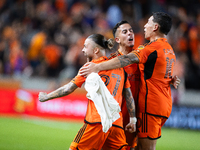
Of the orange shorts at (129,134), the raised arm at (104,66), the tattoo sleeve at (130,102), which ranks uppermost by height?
the raised arm at (104,66)

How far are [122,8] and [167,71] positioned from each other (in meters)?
10.3

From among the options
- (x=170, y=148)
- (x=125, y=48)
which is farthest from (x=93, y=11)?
(x=125, y=48)

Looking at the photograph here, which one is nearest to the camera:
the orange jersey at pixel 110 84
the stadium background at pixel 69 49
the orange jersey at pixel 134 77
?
the orange jersey at pixel 110 84

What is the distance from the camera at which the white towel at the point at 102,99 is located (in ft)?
13.2

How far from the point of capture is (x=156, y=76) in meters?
4.68

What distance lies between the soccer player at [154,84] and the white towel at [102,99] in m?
0.72

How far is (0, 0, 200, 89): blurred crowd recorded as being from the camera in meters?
12.7

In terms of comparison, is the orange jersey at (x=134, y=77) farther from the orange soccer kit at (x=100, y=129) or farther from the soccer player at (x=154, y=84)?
the orange soccer kit at (x=100, y=129)

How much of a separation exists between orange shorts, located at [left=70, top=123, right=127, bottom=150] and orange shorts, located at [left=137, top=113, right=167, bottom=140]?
1.95 ft

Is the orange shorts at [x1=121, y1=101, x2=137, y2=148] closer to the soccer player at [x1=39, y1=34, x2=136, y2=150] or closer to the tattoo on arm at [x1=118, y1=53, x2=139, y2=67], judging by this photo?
the soccer player at [x1=39, y1=34, x2=136, y2=150]

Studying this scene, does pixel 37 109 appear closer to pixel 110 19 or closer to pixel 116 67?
pixel 110 19

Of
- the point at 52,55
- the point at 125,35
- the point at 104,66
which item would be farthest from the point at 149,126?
the point at 52,55

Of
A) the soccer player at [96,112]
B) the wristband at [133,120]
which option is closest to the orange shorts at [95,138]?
the soccer player at [96,112]

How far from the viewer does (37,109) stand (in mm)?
Answer: 12906
